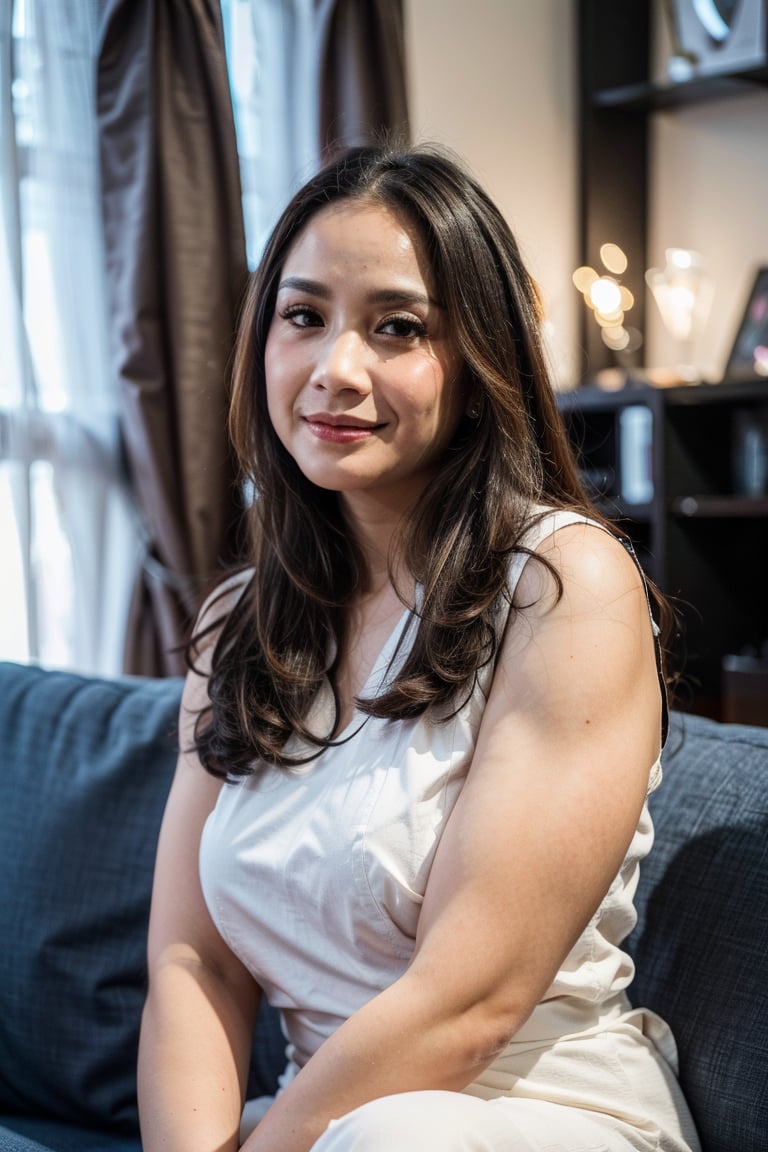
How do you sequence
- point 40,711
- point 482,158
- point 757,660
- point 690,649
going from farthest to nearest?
1. point 482,158
2. point 690,649
3. point 757,660
4. point 40,711

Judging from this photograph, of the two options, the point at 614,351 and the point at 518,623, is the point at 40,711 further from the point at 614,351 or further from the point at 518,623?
the point at 614,351

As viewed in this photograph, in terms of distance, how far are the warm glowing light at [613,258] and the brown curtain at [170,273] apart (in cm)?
141

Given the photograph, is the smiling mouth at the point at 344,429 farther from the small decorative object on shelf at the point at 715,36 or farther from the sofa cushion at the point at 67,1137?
the small decorative object on shelf at the point at 715,36

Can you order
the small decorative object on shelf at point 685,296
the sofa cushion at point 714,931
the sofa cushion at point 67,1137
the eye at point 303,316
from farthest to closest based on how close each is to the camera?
1. the small decorative object on shelf at point 685,296
2. the sofa cushion at point 67,1137
3. the eye at point 303,316
4. the sofa cushion at point 714,931

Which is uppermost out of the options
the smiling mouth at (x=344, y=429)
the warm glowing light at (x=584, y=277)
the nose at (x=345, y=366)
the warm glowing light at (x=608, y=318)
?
the warm glowing light at (x=584, y=277)

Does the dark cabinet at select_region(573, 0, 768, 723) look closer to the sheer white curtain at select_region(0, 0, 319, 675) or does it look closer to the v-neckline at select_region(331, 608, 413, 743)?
the sheer white curtain at select_region(0, 0, 319, 675)

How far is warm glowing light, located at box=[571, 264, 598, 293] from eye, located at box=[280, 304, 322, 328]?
2606 millimetres

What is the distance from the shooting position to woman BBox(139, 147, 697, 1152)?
1039 mm

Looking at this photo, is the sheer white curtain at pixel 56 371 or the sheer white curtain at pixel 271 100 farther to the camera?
the sheer white curtain at pixel 271 100

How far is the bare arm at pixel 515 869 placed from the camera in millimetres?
1029

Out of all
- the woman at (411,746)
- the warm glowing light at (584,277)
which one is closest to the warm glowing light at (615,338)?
the warm glowing light at (584,277)

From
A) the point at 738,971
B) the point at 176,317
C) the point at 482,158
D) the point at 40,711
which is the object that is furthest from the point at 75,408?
the point at 738,971

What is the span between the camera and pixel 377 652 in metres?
1.30

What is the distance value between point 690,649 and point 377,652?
215cm
